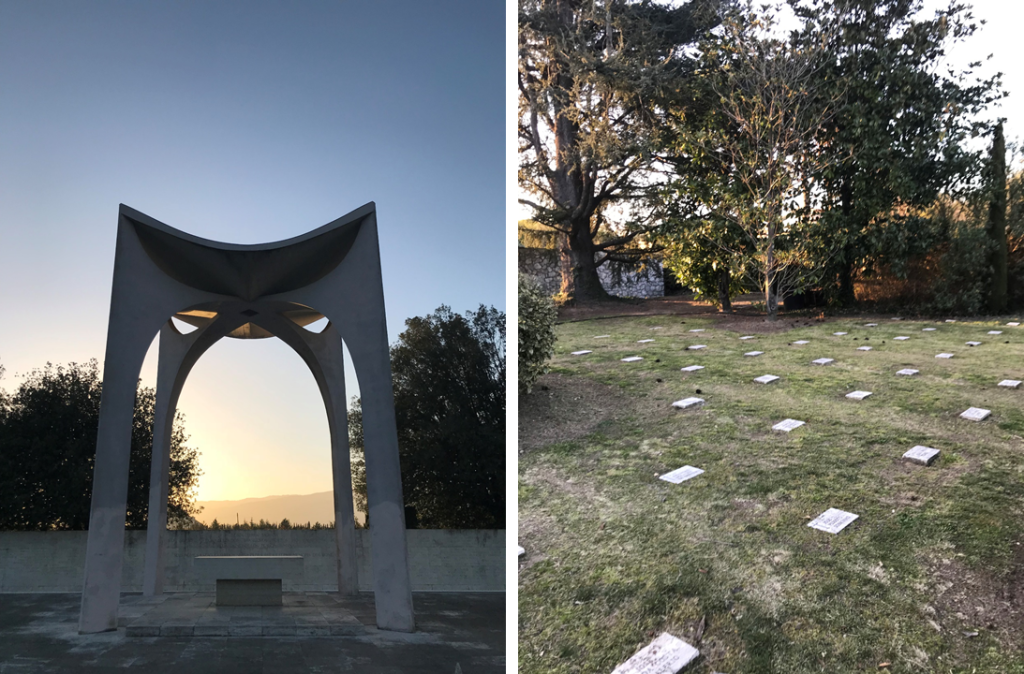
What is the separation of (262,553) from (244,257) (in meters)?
4.12

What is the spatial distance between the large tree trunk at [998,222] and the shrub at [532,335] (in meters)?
2.93

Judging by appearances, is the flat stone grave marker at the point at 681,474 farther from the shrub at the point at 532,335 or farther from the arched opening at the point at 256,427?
the arched opening at the point at 256,427

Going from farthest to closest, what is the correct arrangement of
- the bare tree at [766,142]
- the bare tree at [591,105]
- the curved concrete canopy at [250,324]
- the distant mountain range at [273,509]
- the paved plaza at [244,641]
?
1. the distant mountain range at [273,509]
2. the curved concrete canopy at [250,324]
3. the bare tree at [766,142]
4. the bare tree at [591,105]
5. the paved plaza at [244,641]

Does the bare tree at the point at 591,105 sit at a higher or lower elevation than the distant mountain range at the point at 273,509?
higher

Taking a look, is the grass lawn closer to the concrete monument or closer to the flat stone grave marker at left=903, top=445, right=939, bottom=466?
the flat stone grave marker at left=903, top=445, right=939, bottom=466

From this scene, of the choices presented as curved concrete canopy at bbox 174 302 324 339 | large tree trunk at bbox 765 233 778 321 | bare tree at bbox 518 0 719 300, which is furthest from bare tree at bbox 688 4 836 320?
curved concrete canopy at bbox 174 302 324 339

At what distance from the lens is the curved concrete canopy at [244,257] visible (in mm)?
3955

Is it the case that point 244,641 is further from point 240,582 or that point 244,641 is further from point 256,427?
point 256,427

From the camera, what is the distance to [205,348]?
205 inches

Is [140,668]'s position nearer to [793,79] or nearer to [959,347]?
[959,347]

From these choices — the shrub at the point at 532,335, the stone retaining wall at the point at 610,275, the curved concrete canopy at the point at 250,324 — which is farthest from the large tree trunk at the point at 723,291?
the curved concrete canopy at the point at 250,324

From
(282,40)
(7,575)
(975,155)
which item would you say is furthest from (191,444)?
(975,155)

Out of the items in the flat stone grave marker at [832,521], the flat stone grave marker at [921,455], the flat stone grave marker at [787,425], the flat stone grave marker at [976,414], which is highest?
the flat stone grave marker at [976,414]

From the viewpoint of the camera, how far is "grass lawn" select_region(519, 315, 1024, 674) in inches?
62.1
